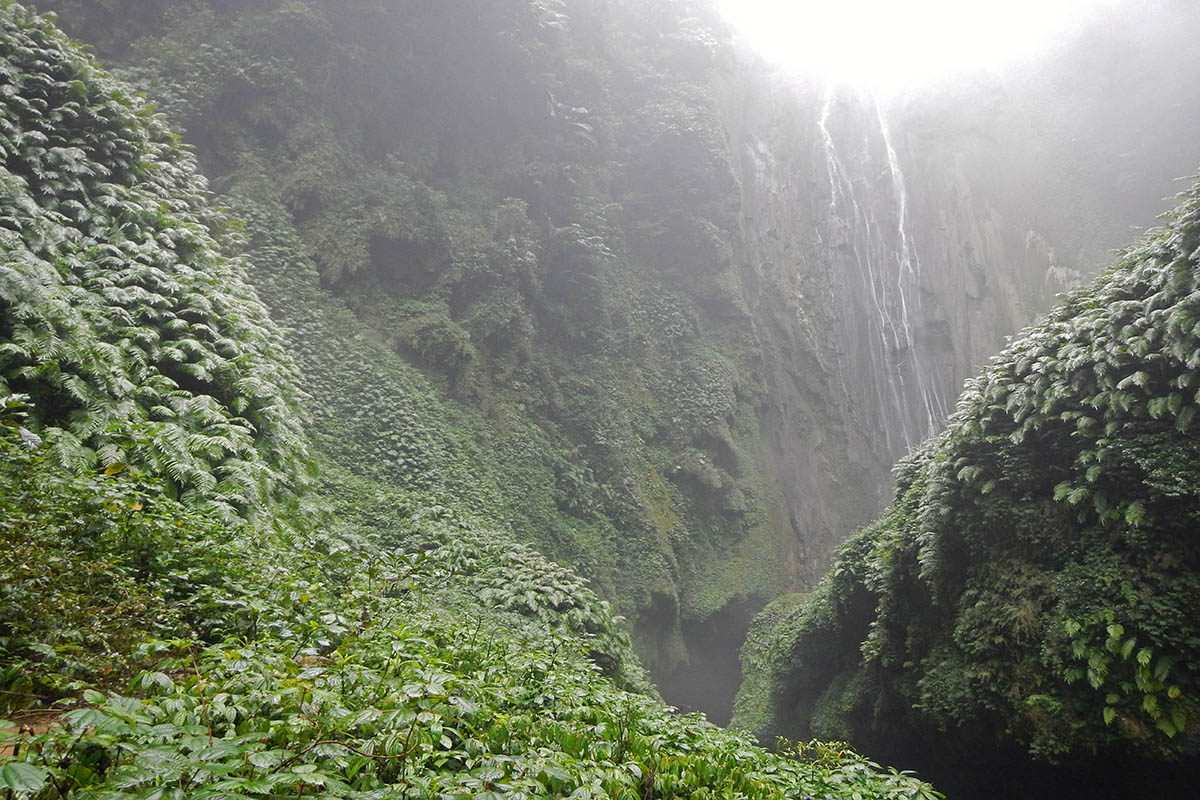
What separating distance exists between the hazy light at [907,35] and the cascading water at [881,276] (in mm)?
4788

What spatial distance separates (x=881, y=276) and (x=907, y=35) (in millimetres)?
17231

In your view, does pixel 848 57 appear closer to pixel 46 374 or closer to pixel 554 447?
pixel 554 447

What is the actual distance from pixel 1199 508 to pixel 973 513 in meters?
2.51

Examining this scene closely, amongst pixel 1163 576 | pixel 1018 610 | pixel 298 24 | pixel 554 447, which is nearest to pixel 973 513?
pixel 1018 610

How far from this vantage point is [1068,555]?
7.34 metres

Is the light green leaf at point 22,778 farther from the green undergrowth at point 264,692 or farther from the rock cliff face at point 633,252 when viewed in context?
the rock cliff face at point 633,252

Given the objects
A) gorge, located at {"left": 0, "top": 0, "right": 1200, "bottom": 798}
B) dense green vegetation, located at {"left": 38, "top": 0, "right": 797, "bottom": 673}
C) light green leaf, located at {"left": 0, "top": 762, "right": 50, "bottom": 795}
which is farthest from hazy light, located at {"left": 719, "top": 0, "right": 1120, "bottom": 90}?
light green leaf, located at {"left": 0, "top": 762, "right": 50, "bottom": 795}

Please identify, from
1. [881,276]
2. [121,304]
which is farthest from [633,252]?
[121,304]

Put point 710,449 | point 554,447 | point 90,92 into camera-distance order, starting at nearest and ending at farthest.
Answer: point 90,92, point 554,447, point 710,449

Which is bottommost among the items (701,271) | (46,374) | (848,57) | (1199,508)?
(46,374)

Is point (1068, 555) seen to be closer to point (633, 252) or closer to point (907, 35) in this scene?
point (633, 252)

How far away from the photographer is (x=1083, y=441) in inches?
289

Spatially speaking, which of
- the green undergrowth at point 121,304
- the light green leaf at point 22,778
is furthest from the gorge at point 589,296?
the light green leaf at point 22,778

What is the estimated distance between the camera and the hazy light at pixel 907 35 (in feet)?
101
